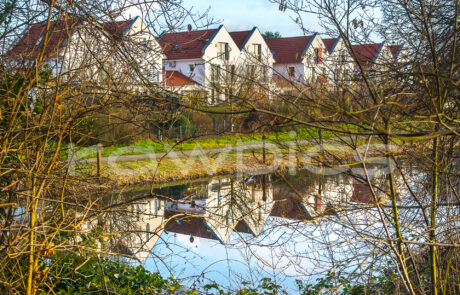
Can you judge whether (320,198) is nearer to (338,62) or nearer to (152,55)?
(338,62)

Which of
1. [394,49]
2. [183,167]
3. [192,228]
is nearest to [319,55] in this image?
[394,49]

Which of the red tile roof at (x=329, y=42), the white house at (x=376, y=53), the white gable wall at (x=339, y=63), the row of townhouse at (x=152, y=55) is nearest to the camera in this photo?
the row of townhouse at (x=152, y=55)

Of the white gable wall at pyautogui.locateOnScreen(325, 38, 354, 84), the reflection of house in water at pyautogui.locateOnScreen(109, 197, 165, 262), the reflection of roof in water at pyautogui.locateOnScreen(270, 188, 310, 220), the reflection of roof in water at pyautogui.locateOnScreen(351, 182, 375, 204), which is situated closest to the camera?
the reflection of house in water at pyautogui.locateOnScreen(109, 197, 165, 262)

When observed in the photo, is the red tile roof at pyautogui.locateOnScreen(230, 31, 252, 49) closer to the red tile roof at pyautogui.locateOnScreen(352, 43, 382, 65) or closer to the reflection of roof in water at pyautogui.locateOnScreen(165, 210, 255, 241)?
the reflection of roof in water at pyautogui.locateOnScreen(165, 210, 255, 241)

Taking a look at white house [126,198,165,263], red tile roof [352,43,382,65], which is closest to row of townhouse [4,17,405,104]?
red tile roof [352,43,382,65]

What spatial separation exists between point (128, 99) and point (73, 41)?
27.9 inches

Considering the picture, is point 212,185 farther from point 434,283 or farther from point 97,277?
point 434,283

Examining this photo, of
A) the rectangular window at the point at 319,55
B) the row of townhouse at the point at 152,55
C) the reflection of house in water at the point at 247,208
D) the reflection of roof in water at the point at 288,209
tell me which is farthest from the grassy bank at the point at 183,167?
the row of townhouse at the point at 152,55

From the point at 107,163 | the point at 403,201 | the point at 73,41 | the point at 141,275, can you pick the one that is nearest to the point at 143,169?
the point at 107,163

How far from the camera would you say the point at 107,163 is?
16.8 m

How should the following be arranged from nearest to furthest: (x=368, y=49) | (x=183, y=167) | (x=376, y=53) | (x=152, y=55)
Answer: (x=152, y=55) < (x=376, y=53) < (x=368, y=49) < (x=183, y=167)

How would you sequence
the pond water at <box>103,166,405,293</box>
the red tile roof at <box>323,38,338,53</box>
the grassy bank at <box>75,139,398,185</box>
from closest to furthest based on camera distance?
1. the red tile roof at <box>323,38,338,53</box>
2. the pond water at <box>103,166,405,293</box>
3. the grassy bank at <box>75,139,398,185</box>

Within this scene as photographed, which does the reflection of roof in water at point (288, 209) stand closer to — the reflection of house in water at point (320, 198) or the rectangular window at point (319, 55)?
the reflection of house in water at point (320, 198)

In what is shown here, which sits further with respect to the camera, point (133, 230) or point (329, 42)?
point (329, 42)
